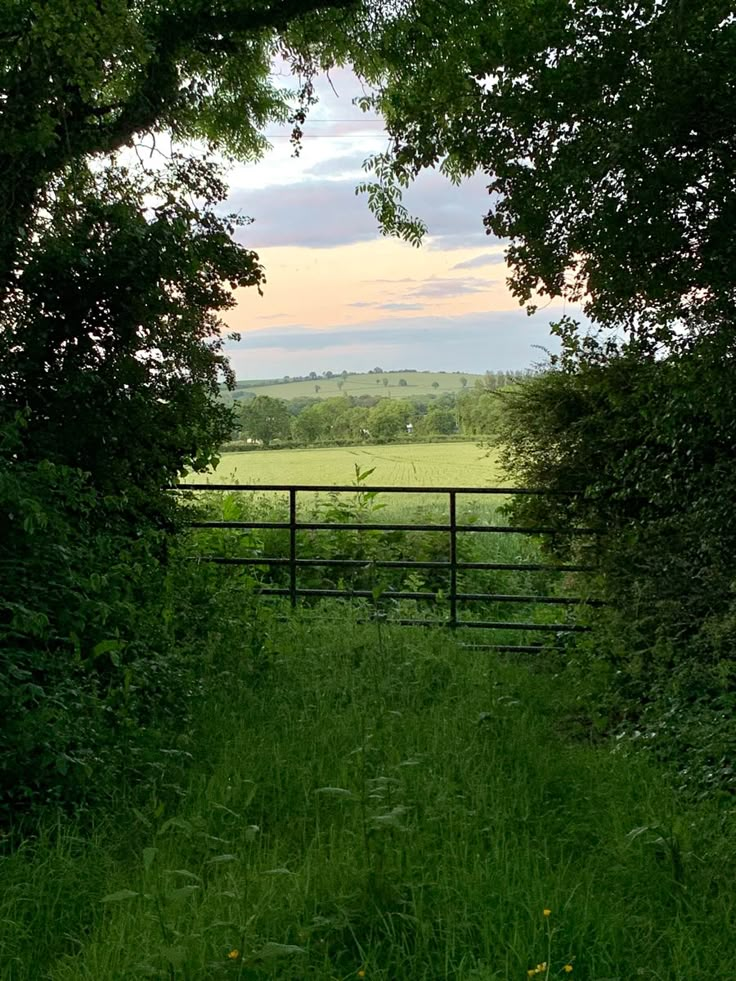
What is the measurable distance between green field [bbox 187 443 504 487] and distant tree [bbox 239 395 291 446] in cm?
50

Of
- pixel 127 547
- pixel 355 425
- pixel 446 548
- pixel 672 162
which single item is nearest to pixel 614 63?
pixel 672 162

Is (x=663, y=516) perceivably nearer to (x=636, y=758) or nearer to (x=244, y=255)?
(x=636, y=758)

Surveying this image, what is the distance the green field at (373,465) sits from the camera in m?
16.2

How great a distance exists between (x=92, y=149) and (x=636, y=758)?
705 centimetres

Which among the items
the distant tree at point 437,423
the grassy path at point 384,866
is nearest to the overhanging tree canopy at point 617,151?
the grassy path at point 384,866

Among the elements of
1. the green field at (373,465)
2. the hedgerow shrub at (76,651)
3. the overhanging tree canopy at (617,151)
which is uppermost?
the overhanging tree canopy at (617,151)

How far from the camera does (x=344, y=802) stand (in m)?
4.42

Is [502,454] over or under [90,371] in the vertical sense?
under

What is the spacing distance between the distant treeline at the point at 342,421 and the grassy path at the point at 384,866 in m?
16.7

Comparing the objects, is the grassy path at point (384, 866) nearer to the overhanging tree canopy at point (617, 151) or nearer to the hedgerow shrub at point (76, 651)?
the hedgerow shrub at point (76, 651)

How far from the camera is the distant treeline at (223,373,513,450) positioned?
22938 millimetres

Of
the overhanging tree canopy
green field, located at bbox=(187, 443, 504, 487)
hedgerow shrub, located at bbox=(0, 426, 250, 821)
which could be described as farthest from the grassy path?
green field, located at bbox=(187, 443, 504, 487)

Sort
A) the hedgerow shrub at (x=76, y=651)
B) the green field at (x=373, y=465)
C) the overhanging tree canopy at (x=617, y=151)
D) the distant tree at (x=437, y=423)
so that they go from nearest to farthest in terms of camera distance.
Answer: the hedgerow shrub at (x=76, y=651), the overhanging tree canopy at (x=617, y=151), the green field at (x=373, y=465), the distant tree at (x=437, y=423)

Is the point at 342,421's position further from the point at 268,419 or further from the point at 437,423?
the point at 437,423
